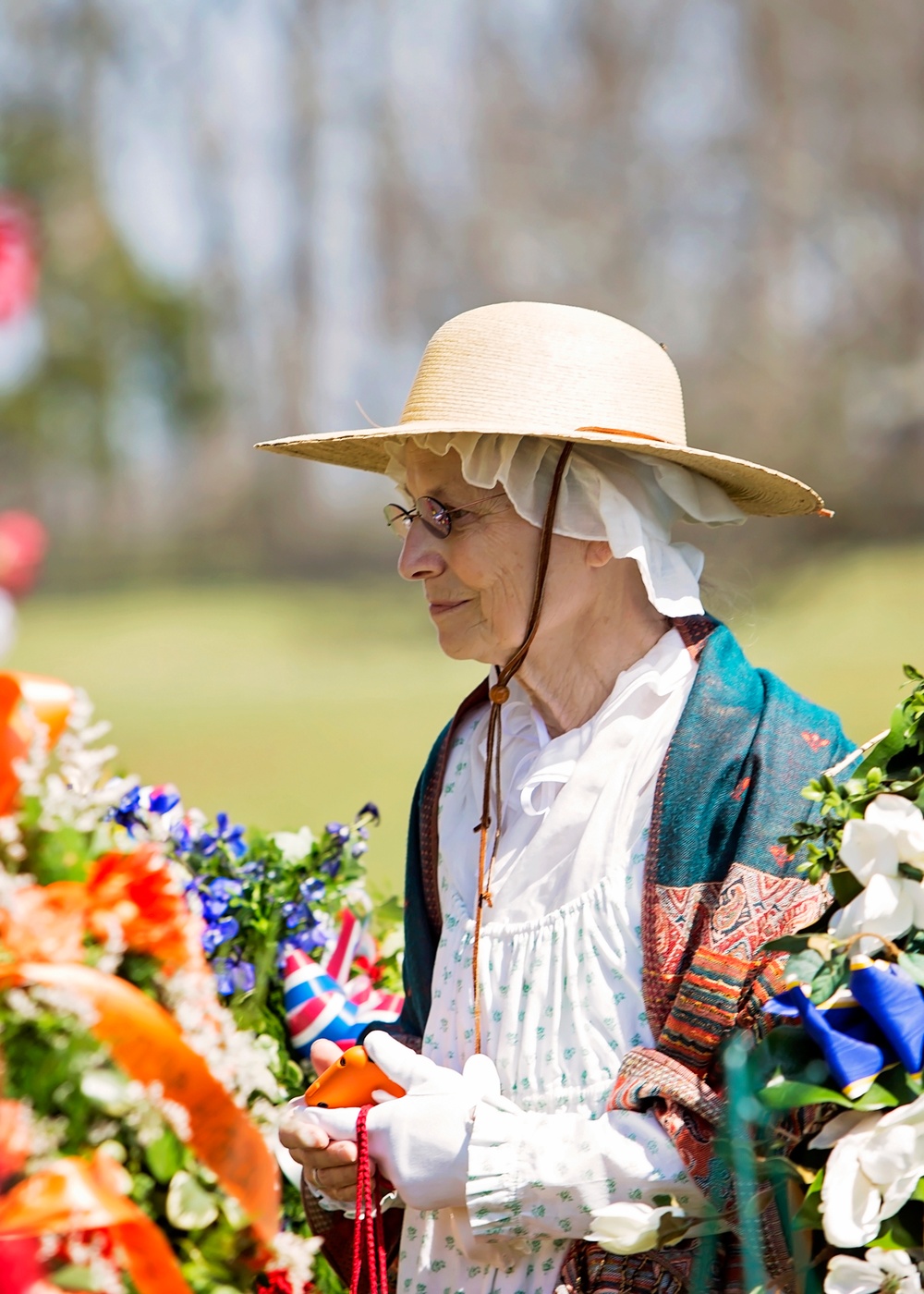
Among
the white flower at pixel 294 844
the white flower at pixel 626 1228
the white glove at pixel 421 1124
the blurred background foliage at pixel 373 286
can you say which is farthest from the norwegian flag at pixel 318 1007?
the blurred background foliage at pixel 373 286

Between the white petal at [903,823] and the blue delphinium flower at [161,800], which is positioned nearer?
the white petal at [903,823]

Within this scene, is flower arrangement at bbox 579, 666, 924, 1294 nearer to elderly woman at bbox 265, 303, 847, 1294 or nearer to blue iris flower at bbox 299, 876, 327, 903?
elderly woman at bbox 265, 303, 847, 1294

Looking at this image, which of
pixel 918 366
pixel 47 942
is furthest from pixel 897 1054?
pixel 918 366

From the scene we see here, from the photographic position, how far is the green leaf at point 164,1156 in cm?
92

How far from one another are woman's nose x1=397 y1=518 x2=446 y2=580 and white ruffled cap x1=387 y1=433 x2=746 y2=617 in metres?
0.09

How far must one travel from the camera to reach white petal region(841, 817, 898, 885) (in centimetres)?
118

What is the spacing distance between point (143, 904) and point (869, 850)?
61 cm

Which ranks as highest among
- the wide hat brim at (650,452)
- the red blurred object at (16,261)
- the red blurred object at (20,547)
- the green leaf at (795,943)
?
the wide hat brim at (650,452)

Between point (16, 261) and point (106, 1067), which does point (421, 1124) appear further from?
point (16, 261)

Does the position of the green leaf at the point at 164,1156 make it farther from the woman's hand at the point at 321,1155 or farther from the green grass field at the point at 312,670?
the green grass field at the point at 312,670

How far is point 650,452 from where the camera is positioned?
5.51 feet

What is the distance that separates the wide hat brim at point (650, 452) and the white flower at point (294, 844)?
1.98 feet

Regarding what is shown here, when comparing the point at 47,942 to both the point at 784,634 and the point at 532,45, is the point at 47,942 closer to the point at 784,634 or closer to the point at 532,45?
the point at 784,634

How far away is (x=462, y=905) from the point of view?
1.75 meters
